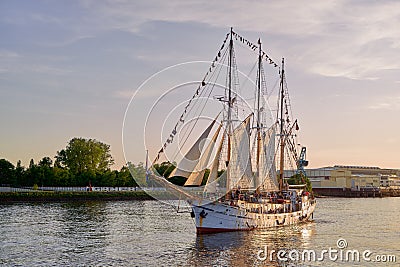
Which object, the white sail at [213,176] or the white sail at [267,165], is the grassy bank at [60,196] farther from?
the white sail at [213,176]

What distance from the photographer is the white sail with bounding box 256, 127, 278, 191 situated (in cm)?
8069

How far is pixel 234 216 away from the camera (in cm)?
6206

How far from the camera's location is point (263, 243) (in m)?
55.4

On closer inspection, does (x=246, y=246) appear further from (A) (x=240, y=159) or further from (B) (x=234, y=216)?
(A) (x=240, y=159)

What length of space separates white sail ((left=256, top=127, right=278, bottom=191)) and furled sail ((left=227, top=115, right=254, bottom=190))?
384 inches

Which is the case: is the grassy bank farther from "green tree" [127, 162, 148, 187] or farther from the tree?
"green tree" [127, 162, 148, 187]

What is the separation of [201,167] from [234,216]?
7088mm

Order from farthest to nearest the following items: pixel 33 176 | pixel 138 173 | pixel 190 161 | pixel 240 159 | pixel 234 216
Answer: pixel 33 176 → pixel 240 159 → pixel 234 216 → pixel 190 161 → pixel 138 173

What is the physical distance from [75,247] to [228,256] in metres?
14.0

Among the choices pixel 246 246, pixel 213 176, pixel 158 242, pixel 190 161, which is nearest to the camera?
pixel 246 246

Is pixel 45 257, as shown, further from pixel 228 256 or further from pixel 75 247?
pixel 228 256

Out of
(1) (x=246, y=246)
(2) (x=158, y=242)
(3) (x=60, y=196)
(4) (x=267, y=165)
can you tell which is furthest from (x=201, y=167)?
(3) (x=60, y=196)

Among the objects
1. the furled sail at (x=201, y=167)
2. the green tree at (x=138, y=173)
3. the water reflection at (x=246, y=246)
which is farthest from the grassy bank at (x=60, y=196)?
the green tree at (x=138, y=173)

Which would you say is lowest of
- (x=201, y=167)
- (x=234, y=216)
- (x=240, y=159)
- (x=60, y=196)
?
(x=234, y=216)
